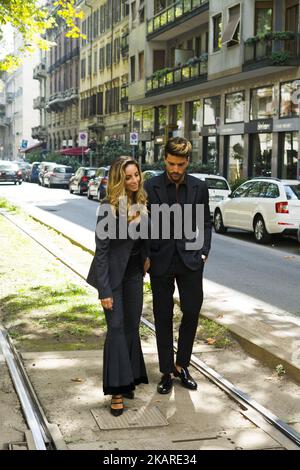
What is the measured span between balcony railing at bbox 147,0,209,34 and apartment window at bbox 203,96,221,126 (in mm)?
4273

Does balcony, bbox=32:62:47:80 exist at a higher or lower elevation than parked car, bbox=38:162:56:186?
higher

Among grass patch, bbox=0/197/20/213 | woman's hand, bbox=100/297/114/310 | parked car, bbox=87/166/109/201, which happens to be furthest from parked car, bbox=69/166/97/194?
woman's hand, bbox=100/297/114/310

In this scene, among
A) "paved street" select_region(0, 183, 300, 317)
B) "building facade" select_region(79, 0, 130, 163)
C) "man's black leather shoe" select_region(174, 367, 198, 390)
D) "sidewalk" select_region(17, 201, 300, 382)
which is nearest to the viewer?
"man's black leather shoe" select_region(174, 367, 198, 390)

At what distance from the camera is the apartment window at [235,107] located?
1299 inches

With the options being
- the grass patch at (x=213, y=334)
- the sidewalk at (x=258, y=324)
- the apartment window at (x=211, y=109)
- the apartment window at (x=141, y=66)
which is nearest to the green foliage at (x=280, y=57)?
the apartment window at (x=211, y=109)

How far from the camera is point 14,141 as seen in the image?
11738 cm

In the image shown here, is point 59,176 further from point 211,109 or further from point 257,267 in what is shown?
point 257,267

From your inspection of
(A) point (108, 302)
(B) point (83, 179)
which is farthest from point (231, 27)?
(A) point (108, 302)

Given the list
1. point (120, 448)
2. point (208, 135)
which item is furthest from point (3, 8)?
point (208, 135)

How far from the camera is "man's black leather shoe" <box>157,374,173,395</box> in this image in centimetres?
574

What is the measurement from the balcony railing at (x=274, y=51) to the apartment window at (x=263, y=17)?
3.26ft

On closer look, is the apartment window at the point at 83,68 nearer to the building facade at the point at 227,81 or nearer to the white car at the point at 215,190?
the building facade at the point at 227,81

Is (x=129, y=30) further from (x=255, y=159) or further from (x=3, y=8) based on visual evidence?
(x=3, y=8)

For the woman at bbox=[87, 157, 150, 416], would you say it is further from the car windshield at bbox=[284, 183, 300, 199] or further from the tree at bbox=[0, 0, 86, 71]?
the tree at bbox=[0, 0, 86, 71]
